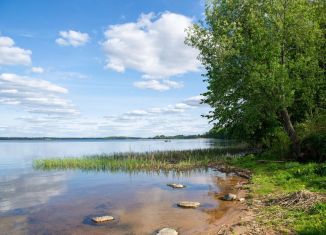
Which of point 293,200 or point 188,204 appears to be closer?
point 293,200

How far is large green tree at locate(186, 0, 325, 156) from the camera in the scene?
29453mm

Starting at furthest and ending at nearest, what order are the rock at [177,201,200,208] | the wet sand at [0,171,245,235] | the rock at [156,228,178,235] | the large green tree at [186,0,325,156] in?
1. the large green tree at [186,0,325,156]
2. the rock at [177,201,200,208]
3. the wet sand at [0,171,245,235]
4. the rock at [156,228,178,235]

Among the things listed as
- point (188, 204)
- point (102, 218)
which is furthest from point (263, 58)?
point (102, 218)

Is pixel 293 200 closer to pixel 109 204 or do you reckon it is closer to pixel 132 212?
pixel 132 212

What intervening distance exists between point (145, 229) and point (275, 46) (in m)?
22.7

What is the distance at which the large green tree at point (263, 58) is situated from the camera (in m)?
29.5

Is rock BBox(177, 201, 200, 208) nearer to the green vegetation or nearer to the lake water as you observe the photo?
the lake water

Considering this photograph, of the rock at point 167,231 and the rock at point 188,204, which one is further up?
the rock at point 188,204

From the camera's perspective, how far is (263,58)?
30.2 metres

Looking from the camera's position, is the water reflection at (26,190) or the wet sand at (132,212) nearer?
the wet sand at (132,212)

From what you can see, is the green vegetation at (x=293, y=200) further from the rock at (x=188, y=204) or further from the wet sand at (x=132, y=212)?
the rock at (x=188, y=204)

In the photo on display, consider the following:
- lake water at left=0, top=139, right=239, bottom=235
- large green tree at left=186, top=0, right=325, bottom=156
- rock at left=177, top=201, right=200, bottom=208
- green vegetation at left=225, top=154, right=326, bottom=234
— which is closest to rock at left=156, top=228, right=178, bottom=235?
lake water at left=0, top=139, right=239, bottom=235

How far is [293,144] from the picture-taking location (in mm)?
29719

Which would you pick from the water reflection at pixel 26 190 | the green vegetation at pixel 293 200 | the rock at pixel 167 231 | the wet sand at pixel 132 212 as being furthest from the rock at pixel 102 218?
the green vegetation at pixel 293 200
